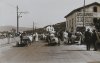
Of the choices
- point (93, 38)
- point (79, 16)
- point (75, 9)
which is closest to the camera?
point (93, 38)

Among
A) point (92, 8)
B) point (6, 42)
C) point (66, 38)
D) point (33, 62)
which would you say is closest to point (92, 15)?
point (92, 8)

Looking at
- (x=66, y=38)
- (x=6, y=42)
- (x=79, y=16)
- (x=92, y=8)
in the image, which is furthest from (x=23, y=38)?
(x=92, y=8)

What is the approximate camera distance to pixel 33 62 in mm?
19422

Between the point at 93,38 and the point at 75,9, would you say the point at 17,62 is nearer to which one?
the point at 93,38

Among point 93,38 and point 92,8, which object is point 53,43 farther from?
point 92,8

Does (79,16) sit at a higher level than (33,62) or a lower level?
higher

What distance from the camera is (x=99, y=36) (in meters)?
33.8

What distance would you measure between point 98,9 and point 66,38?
35.7m

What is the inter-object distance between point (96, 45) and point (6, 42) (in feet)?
62.3

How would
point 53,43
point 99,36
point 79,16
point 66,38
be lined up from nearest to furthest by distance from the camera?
point 99,36
point 53,43
point 66,38
point 79,16

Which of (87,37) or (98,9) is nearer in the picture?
(87,37)

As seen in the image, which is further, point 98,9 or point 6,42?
point 98,9

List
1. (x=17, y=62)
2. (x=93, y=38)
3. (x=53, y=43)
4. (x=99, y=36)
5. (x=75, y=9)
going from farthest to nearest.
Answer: (x=75, y=9)
(x=53, y=43)
(x=99, y=36)
(x=93, y=38)
(x=17, y=62)

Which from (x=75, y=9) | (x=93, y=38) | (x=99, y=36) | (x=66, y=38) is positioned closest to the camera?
(x=93, y=38)
